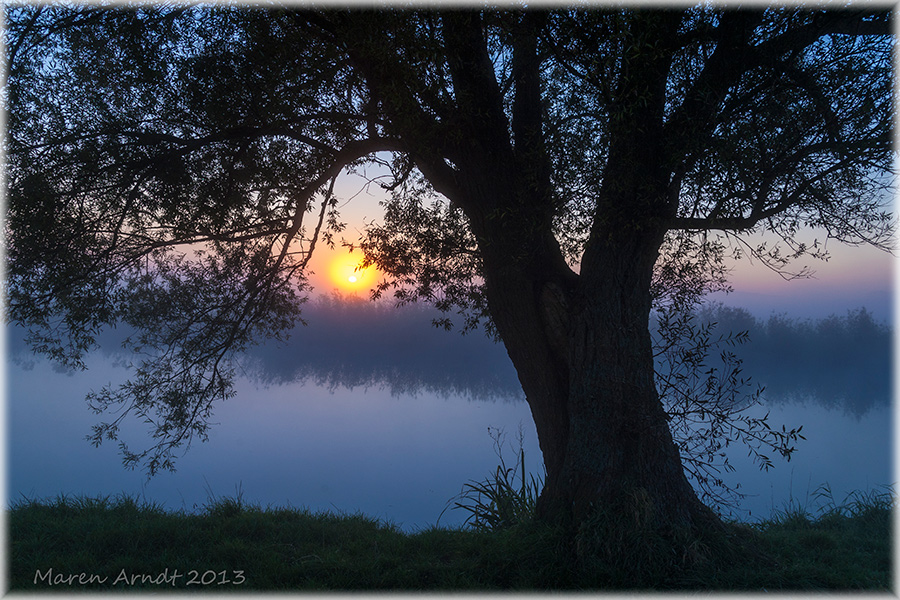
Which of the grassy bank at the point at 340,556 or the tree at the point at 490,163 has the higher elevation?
the tree at the point at 490,163

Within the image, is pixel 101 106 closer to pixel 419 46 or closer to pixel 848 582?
pixel 419 46

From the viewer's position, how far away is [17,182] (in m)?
5.40

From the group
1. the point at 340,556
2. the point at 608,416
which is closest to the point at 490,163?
the point at 608,416

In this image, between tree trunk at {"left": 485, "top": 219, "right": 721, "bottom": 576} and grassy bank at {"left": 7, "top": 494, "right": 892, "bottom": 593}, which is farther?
tree trunk at {"left": 485, "top": 219, "right": 721, "bottom": 576}

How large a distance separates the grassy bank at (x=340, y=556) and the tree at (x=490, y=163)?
494 millimetres

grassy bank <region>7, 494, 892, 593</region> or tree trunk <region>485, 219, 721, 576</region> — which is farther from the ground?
tree trunk <region>485, 219, 721, 576</region>

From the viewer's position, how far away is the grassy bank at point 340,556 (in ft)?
14.2

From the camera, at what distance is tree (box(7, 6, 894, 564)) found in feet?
15.4

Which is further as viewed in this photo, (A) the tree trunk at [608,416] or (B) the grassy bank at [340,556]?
(A) the tree trunk at [608,416]

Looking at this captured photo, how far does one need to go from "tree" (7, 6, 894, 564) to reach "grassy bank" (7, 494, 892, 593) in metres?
0.49

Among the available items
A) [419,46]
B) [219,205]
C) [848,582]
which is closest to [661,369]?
[848,582]

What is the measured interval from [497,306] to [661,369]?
5.03ft

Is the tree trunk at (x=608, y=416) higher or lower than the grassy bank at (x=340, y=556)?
higher

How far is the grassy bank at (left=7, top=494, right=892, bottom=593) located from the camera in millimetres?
4328
